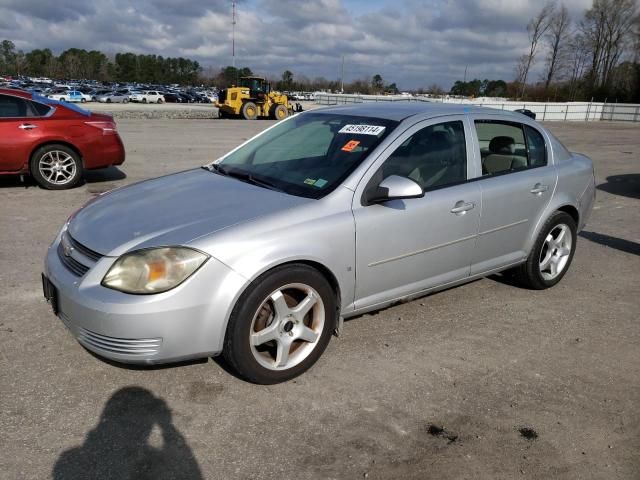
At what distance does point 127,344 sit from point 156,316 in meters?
0.23

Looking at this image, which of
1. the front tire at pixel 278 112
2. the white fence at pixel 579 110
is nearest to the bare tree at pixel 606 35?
the white fence at pixel 579 110

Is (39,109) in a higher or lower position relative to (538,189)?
higher

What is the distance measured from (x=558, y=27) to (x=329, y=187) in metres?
67.0

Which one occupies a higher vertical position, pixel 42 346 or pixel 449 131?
pixel 449 131

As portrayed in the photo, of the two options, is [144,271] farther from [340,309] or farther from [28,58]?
[28,58]

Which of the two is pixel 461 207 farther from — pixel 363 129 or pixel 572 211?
pixel 572 211

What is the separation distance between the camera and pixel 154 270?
2.76 meters

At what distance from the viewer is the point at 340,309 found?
3.35 meters

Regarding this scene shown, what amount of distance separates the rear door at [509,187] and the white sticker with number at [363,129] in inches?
34.5

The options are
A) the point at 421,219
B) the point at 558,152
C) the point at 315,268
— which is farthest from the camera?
the point at 558,152

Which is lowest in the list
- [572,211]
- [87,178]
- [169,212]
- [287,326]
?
[87,178]

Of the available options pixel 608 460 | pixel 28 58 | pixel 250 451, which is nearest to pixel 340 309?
pixel 250 451

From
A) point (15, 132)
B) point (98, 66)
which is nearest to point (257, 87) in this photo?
point (15, 132)

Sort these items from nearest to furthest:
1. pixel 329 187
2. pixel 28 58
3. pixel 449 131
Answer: pixel 329 187 < pixel 449 131 < pixel 28 58
